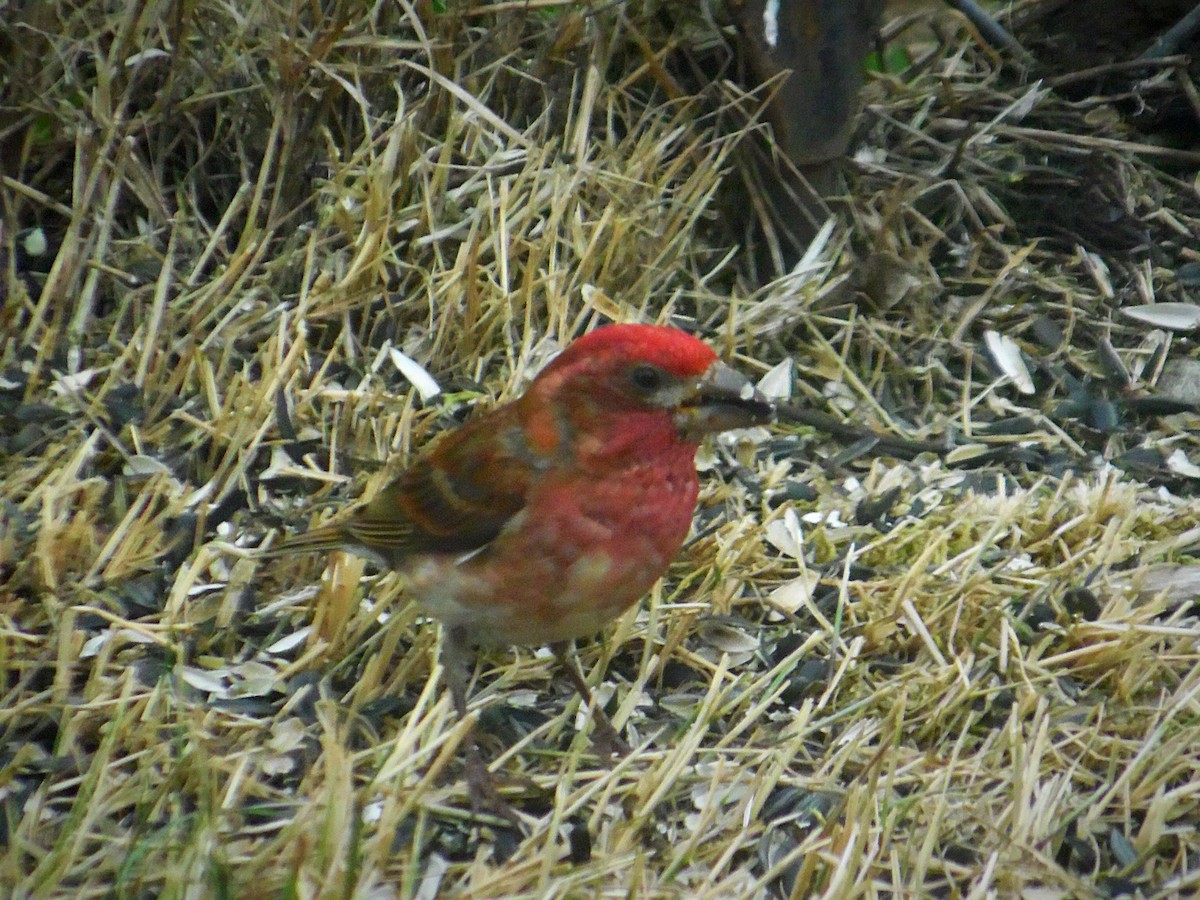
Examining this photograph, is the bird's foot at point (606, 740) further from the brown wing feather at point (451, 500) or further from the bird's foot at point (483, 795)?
the brown wing feather at point (451, 500)

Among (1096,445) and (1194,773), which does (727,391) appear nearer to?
(1194,773)

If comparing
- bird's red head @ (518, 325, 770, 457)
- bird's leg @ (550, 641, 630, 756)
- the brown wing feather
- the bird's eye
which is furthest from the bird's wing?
bird's leg @ (550, 641, 630, 756)

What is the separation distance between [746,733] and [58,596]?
1.43m

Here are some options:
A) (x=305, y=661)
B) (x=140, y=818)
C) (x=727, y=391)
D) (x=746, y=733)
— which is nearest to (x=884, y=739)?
(x=746, y=733)

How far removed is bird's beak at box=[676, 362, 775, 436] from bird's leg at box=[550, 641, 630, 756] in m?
0.60

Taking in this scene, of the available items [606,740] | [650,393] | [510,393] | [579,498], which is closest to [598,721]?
[606,740]

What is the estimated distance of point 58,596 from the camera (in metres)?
2.95

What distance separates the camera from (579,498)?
258cm

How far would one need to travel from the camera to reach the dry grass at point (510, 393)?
2463mm

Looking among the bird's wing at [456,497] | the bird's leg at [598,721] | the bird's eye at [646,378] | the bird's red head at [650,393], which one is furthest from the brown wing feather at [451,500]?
the bird's leg at [598,721]

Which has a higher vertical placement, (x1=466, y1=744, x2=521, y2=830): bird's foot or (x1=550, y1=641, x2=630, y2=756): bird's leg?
(x1=466, y1=744, x2=521, y2=830): bird's foot

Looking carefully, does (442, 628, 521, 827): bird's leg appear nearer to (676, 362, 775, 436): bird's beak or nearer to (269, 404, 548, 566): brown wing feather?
(269, 404, 548, 566): brown wing feather

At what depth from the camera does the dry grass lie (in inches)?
97.0

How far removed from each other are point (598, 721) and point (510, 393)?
1.03 m
